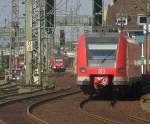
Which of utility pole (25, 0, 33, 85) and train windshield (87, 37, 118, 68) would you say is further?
utility pole (25, 0, 33, 85)

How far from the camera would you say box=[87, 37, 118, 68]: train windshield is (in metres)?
25.8

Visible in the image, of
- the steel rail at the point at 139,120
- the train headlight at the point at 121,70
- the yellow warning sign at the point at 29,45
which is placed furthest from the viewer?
the yellow warning sign at the point at 29,45

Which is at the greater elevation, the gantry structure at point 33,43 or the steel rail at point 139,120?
the gantry structure at point 33,43

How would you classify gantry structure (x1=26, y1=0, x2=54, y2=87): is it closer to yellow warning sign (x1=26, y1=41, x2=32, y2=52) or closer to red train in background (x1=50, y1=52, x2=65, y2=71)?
yellow warning sign (x1=26, y1=41, x2=32, y2=52)

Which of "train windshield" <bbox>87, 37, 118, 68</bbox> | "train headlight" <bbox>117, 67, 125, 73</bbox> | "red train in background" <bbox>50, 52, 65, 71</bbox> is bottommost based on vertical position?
"red train in background" <bbox>50, 52, 65, 71</bbox>

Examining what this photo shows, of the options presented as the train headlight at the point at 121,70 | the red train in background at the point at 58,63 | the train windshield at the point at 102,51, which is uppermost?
the train windshield at the point at 102,51

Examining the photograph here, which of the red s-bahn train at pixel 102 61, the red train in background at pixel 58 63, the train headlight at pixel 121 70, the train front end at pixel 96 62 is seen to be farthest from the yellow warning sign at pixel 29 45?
the red train in background at pixel 58 63

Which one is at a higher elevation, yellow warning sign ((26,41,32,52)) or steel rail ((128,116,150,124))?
yellow warning sign ((26,41,32,52))

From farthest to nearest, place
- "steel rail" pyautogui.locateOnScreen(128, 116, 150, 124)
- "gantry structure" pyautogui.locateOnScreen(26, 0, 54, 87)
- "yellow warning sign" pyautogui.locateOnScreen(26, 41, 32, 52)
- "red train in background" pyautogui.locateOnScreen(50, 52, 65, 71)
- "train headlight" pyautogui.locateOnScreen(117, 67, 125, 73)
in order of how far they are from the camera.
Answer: "red train in background" pyautogui.locateOnScreen(50, 52, 65, 71), "gantry structure" pyautogui.locateOnScreen(26, 0, 54, 87), "yellow warning sign" pyautogui.locateOnScreen(26, 41, 32, 52), "train headlight" pyautogui.locateOnScreen(117, 67, 125, 73), "steel rail" pyautogui.locateOnScreen(128, 116, 150, 124)

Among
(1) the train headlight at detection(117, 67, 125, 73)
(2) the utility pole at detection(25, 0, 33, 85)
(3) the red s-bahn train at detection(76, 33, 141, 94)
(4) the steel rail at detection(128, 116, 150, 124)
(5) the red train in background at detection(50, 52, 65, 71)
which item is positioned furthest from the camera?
(5) the red train in background at detection(50, 52, 65, 71)

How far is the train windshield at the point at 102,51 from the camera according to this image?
25.8 metres

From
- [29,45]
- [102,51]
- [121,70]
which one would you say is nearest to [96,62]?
[102,51]

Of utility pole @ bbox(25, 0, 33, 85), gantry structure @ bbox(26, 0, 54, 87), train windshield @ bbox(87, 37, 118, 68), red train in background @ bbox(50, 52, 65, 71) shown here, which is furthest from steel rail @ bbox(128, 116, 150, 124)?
red train in background @ bbox(50, 52, 65, 71)

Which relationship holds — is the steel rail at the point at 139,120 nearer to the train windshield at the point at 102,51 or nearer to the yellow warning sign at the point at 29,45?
the train windshield at the point at 102,51
